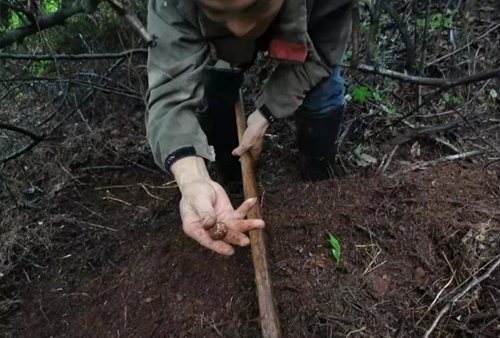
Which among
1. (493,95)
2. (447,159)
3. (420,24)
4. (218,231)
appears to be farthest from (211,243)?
(420,24)

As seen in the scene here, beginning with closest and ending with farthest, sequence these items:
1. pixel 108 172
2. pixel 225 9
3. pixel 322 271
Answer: pixel 225 9 → pixel 322 271 → pixel 108 172

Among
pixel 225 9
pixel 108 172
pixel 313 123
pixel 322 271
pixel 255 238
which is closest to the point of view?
pixel 225 9

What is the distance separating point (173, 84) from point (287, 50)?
1.50 feet

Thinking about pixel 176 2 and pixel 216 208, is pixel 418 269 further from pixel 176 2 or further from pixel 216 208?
pixel 176 2

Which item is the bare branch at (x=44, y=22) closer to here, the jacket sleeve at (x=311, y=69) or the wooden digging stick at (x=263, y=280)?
the jacket sleeve at (x=311, y=69)

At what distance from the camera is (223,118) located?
2439mm

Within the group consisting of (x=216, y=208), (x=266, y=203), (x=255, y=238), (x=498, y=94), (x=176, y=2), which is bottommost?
(x=498, y=94)

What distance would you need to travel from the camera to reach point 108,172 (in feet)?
9.52

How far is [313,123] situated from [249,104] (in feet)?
2.67

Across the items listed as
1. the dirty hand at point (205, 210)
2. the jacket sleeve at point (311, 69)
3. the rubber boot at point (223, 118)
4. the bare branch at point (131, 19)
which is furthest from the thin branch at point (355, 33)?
the dirty hand at point (205, 210)

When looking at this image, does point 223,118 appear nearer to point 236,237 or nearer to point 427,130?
point 236,237

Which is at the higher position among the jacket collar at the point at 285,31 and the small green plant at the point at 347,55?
the jacket collar at the point at 285,31

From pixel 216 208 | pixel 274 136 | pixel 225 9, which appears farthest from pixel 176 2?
pixel 274 136

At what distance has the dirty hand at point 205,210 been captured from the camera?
4.90 ft
